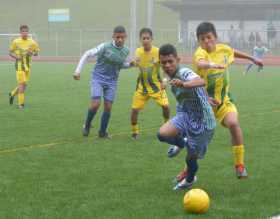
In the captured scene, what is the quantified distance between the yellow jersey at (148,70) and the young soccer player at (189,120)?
12.1ft

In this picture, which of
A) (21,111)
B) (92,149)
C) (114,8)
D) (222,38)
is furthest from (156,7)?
(92,149)

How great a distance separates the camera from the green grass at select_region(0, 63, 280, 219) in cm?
640

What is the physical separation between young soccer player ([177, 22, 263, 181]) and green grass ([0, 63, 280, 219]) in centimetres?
33

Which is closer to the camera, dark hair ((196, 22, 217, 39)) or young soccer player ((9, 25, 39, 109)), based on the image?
dark hair ((196, 22, 217, 39))

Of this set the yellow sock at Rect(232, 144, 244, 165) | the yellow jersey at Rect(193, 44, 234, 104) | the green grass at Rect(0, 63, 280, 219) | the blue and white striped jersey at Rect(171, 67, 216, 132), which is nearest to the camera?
the green grass at Rect(0, 63, 280, 219)

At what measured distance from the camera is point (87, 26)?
68.6 meters

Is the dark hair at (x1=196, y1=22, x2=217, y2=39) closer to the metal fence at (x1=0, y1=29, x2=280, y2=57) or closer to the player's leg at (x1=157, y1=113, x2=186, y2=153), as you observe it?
the player's leg at (x1=157, y1=113, x2=186, y2=153)

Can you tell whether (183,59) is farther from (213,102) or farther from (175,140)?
(175,140)

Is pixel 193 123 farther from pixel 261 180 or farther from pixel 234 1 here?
pixel 234 1

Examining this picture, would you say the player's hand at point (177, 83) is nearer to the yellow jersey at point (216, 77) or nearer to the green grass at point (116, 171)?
the green grass at point (116, 171)

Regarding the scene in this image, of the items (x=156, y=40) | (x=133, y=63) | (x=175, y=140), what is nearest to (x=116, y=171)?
(x=175, y=140)

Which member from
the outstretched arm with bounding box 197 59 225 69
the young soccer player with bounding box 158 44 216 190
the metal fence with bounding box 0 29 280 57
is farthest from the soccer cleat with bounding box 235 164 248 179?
the metal fence with bounding box 0 29 280 57

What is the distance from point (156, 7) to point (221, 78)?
6404 cm

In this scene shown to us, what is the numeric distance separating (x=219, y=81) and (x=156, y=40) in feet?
151
